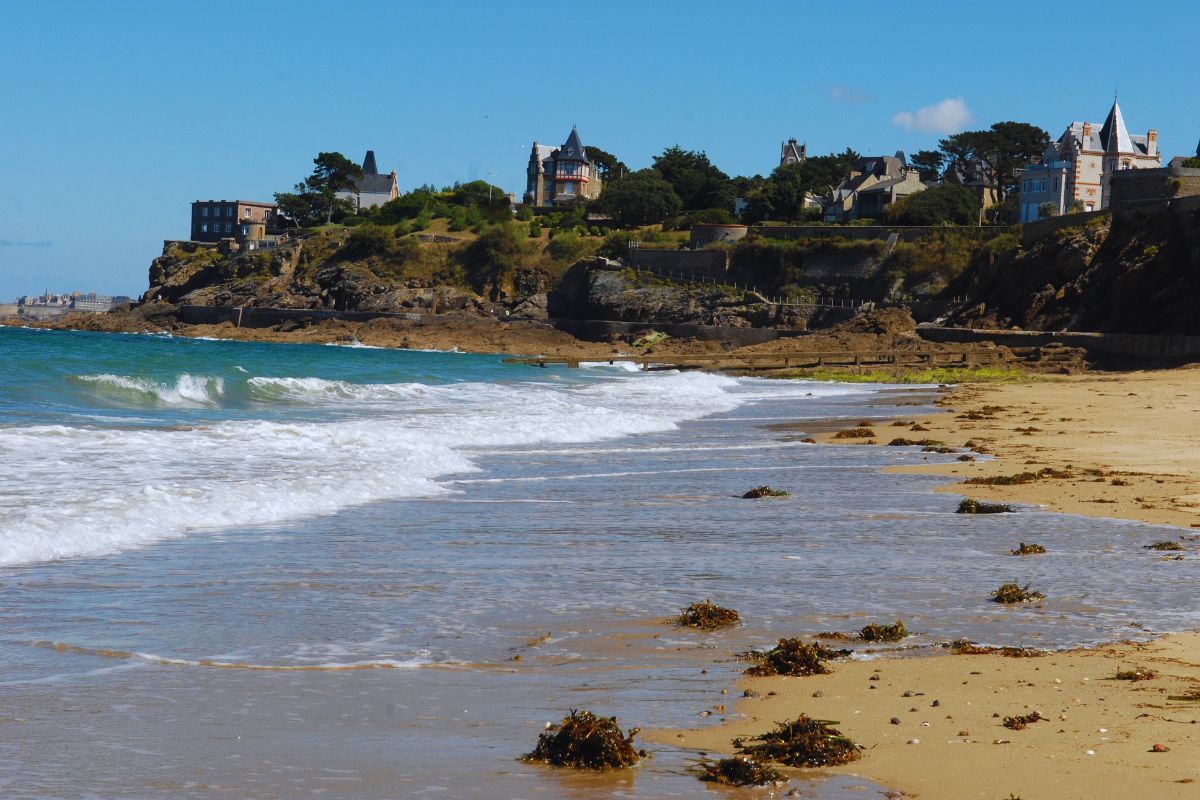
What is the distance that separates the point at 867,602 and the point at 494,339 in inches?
3097

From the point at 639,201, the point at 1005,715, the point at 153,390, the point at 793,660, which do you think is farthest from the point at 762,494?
the point at 639,201

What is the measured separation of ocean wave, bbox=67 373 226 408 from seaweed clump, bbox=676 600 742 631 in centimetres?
1899

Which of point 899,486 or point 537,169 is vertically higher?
point 537,169

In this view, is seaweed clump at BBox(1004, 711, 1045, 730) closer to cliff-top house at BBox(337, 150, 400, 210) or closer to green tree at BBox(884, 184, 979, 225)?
green tree at BBox(884, 184, 979, 225)

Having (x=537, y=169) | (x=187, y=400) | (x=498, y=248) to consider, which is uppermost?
(x=537, y=169)

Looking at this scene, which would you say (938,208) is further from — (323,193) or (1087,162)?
(323,193)

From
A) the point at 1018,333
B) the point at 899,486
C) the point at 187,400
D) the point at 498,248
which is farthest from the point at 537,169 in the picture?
the point at 899,486

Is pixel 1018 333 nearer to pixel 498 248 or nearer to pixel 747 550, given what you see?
pixel 747 550

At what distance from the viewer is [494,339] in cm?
8512

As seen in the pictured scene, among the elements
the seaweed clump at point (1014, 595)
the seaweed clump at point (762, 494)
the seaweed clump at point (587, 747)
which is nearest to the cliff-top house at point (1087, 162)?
the seaweed clump at point (762, 494)

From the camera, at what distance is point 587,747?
14.1 feet

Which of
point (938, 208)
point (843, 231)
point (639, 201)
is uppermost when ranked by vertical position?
point (639, 201)

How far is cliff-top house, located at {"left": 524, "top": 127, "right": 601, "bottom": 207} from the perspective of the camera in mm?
124438

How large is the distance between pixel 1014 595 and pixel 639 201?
96.8 meters
